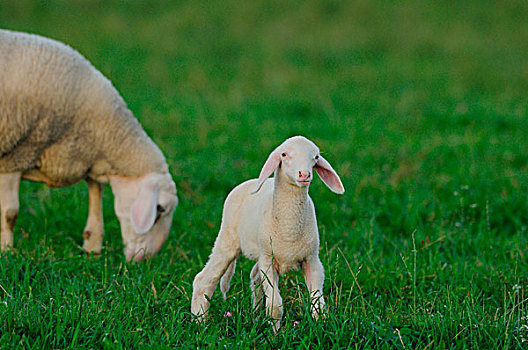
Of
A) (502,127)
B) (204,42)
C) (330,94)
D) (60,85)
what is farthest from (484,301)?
(204,42)

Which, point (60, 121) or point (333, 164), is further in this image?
point (333, 164)

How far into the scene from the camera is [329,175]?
323cm

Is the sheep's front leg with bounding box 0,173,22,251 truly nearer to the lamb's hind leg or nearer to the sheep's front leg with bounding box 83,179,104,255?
the sheep's front leg with bounding box 83,179,104,255

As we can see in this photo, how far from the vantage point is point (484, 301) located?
399cm

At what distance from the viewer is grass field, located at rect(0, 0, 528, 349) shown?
3.19m

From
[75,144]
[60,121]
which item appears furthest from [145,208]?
[60,121]

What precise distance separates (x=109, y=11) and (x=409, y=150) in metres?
10.2

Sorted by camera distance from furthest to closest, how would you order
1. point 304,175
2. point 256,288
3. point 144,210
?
1. point 144,210
2. point 256,288
3. point 304,175

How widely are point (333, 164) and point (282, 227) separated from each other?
3.89 meters

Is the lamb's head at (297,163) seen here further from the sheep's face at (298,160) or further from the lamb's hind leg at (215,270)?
the lamb's hind leg at (215,270)

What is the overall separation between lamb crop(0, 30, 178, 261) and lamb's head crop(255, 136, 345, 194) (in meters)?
1.86

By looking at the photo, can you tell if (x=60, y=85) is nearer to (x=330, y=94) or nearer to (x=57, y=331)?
(x=57, y=331)

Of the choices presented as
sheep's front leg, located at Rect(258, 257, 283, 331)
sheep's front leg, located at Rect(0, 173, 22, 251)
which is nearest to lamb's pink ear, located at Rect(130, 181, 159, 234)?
sheep's front leg, located at Rect(0, 173, 22, 251)

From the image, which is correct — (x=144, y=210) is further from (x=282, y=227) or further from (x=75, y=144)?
(x=282, y=227)
